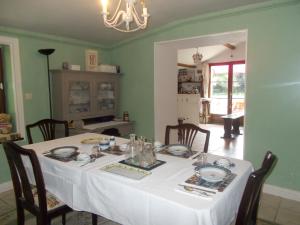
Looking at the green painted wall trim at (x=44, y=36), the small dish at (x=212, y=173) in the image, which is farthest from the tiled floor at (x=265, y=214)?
the green painted wall trim at (x=44, y=36)

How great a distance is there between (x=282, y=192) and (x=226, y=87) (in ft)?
18.9

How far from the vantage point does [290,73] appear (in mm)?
2627

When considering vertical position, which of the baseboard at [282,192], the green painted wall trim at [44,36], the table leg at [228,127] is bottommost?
the baseboard at [282,192]

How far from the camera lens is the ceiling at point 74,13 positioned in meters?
2.52

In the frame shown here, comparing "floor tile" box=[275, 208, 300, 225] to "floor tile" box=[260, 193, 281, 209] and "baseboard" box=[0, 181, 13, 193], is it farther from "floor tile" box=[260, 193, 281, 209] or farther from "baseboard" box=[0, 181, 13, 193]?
"baseboard" box=[0, 181, 13, 193]

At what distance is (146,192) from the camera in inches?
49.8

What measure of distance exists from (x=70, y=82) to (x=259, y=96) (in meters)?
2.56

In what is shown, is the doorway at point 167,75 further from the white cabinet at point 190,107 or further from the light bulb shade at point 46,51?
the white cabinet at point 190,107

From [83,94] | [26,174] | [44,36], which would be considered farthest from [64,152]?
[44,36]

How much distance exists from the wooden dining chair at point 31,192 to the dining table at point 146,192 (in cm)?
10

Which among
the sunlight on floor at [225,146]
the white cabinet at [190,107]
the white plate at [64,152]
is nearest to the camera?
the white plate at [64,152]

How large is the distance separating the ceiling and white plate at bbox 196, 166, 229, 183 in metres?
1.98

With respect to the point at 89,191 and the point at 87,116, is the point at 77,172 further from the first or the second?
the point at 87,116

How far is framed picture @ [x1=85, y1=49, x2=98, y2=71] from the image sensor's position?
3.77 meters
